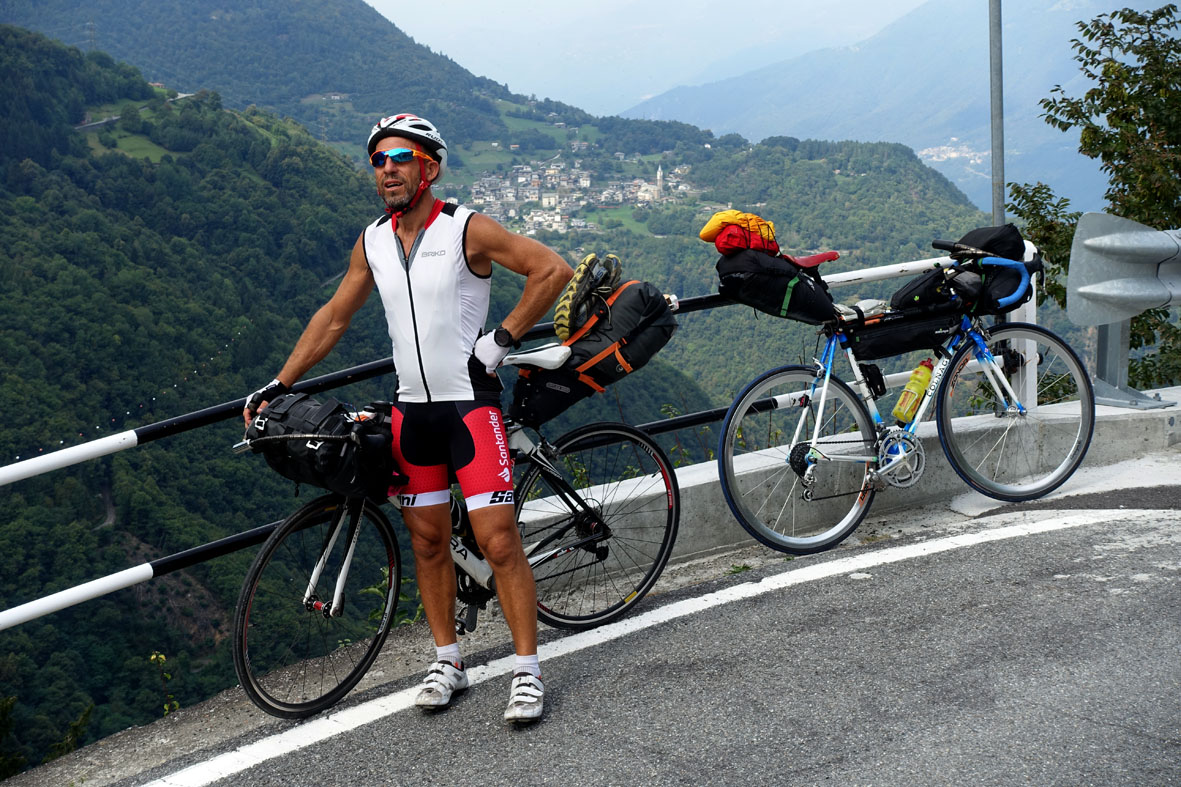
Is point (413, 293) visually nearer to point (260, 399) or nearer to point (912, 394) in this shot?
point (260, 399)

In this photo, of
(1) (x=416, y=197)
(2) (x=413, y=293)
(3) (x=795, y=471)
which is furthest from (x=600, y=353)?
(3) (x=795, y=471)

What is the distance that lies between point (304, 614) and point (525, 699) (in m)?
0.90

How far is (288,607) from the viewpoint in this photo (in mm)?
3322

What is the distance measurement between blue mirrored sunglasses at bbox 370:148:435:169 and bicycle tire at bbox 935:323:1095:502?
2.64 metres

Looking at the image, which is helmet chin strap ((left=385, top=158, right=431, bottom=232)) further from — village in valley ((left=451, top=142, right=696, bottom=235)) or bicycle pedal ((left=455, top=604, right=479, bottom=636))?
village in valley ((left=451, top=142, right=696, bottom=235))

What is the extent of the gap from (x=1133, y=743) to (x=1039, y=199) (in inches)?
645

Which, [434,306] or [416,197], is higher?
[416,197]

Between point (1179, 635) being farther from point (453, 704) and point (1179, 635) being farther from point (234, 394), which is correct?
point (234, 394)

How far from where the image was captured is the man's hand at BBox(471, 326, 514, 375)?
3150mm

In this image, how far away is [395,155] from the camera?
311 centimetres

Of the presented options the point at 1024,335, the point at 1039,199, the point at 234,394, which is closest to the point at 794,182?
the point at 234,394

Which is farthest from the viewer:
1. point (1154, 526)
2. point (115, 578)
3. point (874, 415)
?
point (874, 415)

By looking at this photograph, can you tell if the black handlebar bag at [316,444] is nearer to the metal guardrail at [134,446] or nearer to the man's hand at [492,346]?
the metal guardrail at [134,446]

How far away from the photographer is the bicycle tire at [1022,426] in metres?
4.54
